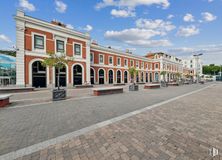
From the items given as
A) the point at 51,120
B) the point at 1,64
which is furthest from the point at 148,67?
the point at 51,120

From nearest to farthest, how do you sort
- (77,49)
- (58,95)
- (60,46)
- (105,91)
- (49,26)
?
(58,95) → (105,91) → (49,26) → (60,46) → (77,49)

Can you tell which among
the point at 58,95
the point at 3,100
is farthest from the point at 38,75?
the point at 3,100

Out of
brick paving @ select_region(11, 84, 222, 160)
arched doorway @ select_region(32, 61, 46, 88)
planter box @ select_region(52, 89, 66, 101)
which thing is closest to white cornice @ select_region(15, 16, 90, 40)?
arched doorway @ select_region(32, 61, 46, 88)

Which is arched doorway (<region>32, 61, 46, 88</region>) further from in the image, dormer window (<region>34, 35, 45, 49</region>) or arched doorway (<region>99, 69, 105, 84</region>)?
arched doorway (<region>99, 69, 105, 84</region>)

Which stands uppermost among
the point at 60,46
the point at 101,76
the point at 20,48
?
the point at 60,46

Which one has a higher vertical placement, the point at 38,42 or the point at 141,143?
the point at 38,42

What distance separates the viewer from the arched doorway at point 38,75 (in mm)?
20031

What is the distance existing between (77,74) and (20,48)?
9.75 m

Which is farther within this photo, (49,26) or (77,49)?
(77,49)

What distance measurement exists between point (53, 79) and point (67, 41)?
7359mm

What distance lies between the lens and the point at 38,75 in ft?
66.8

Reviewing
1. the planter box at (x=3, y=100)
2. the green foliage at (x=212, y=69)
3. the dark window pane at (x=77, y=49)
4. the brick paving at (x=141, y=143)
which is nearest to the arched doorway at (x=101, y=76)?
the dark window pane at (x=77, y=49)

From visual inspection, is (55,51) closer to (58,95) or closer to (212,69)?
(58,95)

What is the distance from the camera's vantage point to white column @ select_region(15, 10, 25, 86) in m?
18.4
